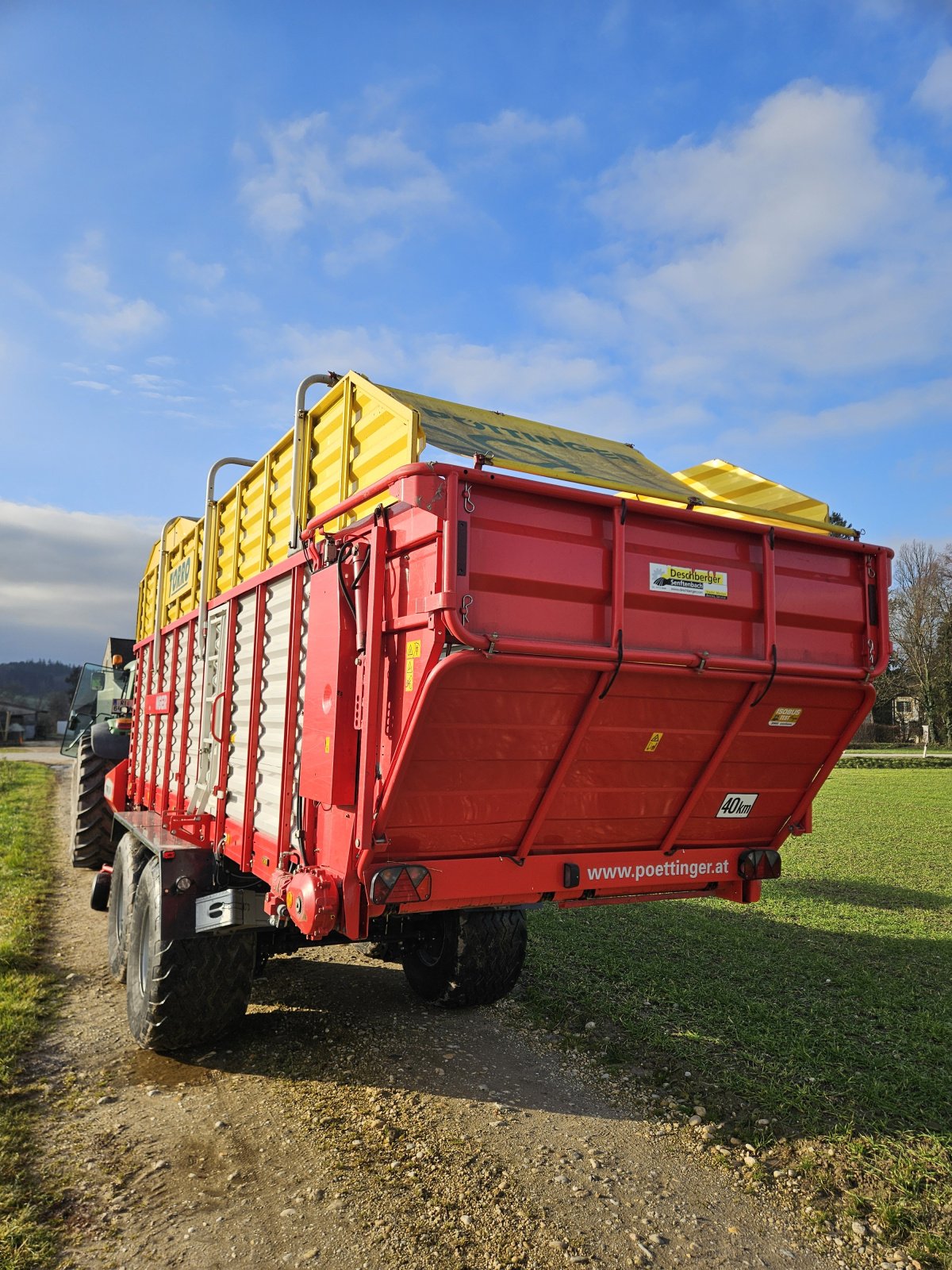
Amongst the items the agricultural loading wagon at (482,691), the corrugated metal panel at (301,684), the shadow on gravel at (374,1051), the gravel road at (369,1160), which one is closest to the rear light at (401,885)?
the agricultural loading wagon at (482,691)

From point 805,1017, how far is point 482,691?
3.59 m

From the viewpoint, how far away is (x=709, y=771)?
404 cm

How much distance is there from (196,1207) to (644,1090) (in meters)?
2.20

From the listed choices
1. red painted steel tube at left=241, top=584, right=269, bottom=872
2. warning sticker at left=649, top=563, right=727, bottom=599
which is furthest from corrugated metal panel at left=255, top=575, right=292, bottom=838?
warning sticker at left=649, top=563, right=727, bottom=599

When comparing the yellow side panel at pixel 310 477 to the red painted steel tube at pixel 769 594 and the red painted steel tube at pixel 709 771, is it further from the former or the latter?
the red painted steel tube at pixel 709 771

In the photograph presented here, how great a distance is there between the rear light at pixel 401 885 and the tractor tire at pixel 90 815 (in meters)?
6.59

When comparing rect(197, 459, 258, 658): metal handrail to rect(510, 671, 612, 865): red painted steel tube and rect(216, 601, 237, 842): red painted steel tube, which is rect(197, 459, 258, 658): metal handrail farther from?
rect(510, 671, 612, 865): red painted steel tube

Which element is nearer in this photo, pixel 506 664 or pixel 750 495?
pixel 506 664

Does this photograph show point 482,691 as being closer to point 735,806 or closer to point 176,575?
point 735,806

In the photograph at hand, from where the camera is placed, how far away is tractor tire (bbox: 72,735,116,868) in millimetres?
8938

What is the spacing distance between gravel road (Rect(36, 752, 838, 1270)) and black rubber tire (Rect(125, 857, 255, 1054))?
0.18m

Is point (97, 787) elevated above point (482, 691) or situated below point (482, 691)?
below

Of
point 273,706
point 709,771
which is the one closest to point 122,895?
point 273,706

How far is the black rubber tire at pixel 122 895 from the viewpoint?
5.66 metres
